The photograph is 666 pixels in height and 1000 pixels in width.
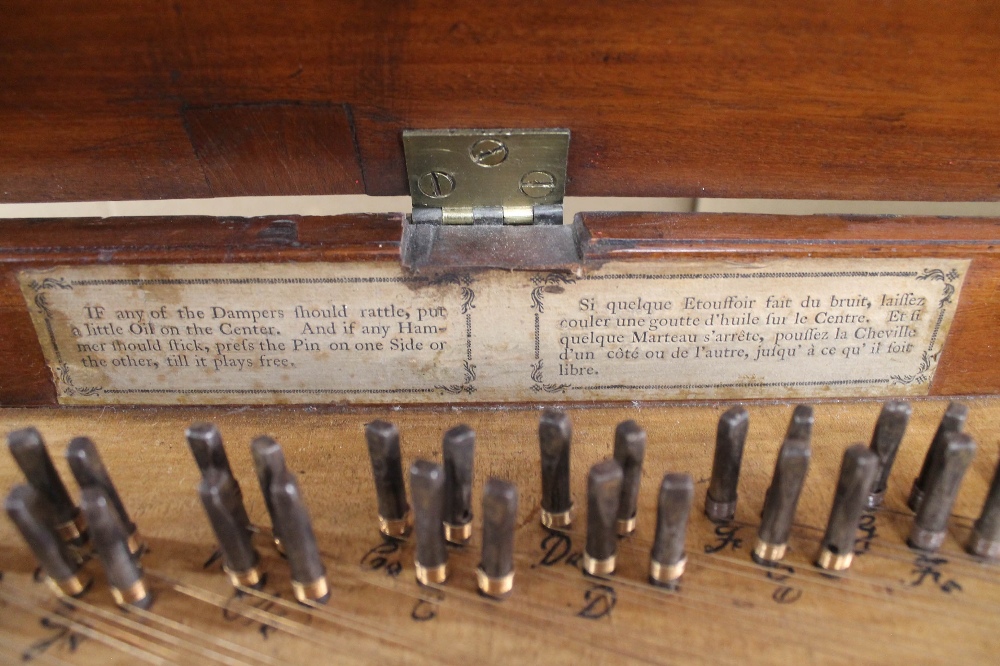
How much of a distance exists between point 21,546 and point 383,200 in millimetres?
1292

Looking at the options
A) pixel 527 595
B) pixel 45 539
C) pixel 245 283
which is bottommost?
pixel 527 595

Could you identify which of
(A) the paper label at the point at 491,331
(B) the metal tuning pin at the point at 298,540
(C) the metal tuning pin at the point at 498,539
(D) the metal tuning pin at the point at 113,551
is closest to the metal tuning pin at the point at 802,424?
(A) the paper label at the point at 491,331

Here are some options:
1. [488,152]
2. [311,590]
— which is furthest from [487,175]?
[311,590]

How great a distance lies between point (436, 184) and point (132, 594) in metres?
0.64

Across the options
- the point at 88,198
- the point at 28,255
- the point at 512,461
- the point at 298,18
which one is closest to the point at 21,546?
the point at 28,255

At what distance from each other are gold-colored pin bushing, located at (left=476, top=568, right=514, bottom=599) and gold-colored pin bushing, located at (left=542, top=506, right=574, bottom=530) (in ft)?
0.34

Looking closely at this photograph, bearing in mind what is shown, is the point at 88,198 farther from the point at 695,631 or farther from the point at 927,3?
the point at 927,3

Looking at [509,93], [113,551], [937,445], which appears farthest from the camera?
[509,93]

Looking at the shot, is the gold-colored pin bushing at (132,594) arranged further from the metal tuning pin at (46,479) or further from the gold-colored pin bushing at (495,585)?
the gold-colored pin bushing at (495,585)

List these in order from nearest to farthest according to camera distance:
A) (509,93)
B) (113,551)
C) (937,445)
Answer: (113,551) → (937,445) → (509,93)

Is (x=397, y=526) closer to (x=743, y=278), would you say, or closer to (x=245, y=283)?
(x=245, y=283)

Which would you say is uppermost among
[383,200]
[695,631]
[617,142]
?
[617,142]

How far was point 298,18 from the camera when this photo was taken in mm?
974

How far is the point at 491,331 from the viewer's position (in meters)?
1.12
